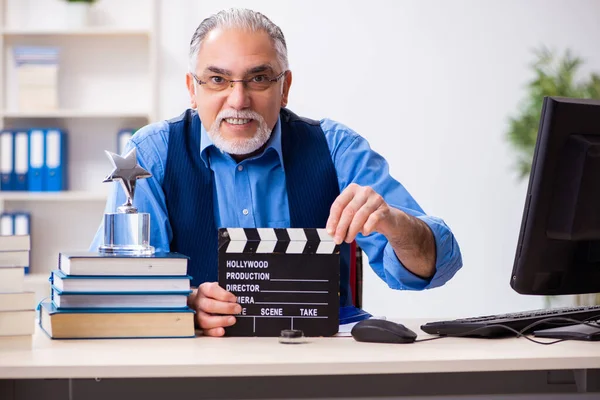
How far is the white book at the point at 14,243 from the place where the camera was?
1.42m

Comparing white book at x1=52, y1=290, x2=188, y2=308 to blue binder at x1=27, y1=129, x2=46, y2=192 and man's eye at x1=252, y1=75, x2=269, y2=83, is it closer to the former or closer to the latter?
man's eye at x1=252, y1=75, x2=269, y2=83

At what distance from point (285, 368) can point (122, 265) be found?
1.34 ft

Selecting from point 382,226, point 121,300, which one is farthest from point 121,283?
point 382,226

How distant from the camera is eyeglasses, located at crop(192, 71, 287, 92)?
204cm

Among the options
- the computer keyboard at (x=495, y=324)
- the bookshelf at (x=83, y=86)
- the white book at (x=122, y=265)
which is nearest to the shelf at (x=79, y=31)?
the bookshelf at (x=83, y=86)

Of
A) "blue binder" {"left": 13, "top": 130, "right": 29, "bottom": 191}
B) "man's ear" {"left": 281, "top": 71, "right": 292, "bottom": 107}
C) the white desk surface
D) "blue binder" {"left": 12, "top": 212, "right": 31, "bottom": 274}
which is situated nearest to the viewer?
the white desk surface

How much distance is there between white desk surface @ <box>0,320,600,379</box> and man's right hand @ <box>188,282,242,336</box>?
4 centimetres

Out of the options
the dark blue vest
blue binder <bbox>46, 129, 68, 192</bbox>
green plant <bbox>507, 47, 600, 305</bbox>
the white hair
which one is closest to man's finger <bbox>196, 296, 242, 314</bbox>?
the dark blue vest

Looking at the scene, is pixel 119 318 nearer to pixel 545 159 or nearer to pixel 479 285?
pixel 545 159

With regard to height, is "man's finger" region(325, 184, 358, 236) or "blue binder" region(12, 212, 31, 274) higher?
"man's finger" region(325, 184, 358, 236)

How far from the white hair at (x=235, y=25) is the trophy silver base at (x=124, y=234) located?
593mm

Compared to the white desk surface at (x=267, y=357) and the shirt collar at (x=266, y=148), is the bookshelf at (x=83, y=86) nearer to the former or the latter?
the shirt collar at (x=266, y=148)

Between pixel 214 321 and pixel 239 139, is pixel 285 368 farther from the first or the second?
pixel 239 139

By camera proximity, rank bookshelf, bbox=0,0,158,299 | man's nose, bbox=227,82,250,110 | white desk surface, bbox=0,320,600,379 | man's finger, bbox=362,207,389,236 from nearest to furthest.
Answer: white desk surface, bbox=0,320,600,379
man's finger, bbox=362,207,389,236
man's nose, bbox=227,82,250,110
bookshelf, bbox=0,0,158,299
